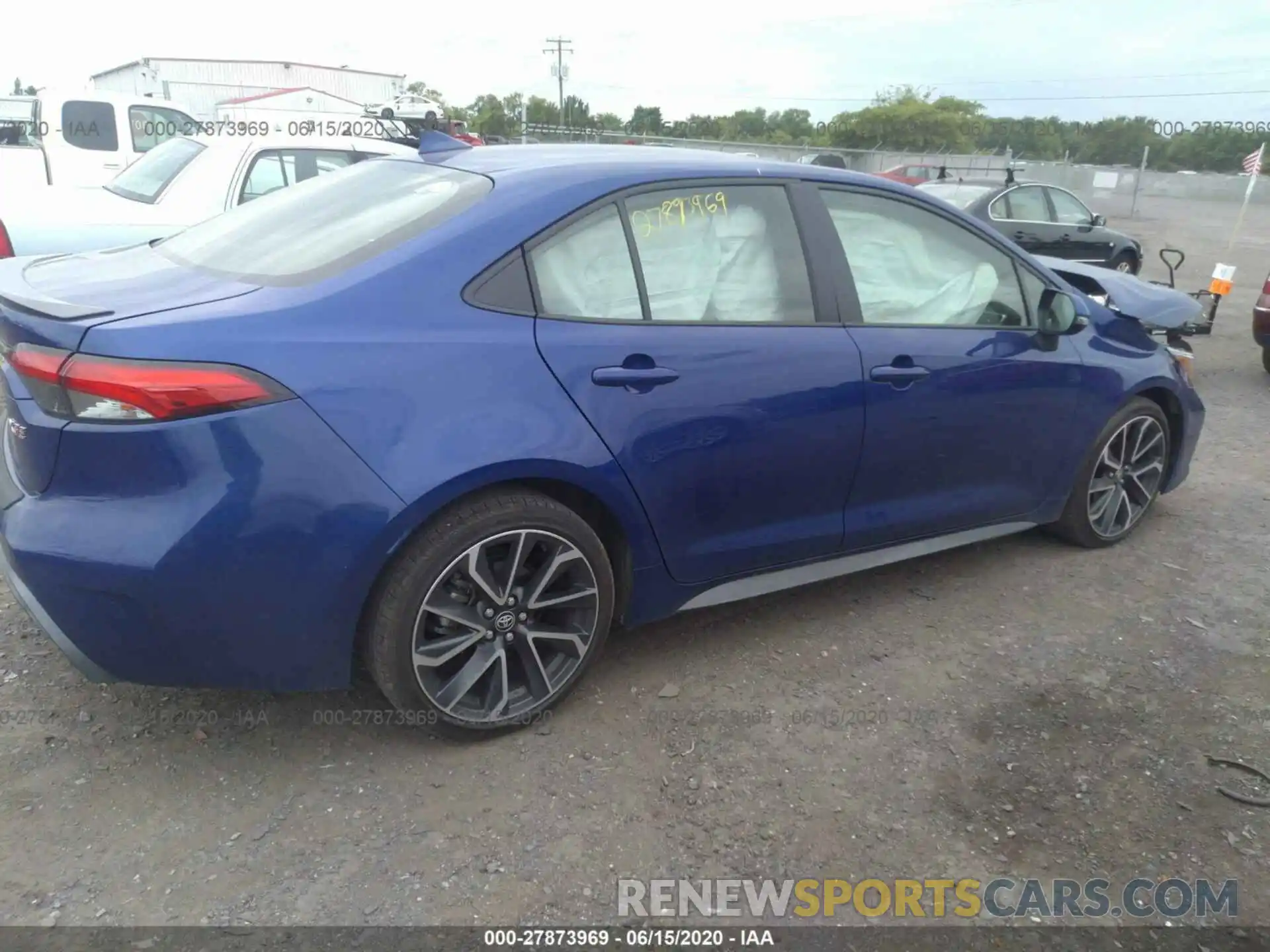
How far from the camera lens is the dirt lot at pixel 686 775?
233cm

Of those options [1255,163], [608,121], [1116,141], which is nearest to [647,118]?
[608,121]

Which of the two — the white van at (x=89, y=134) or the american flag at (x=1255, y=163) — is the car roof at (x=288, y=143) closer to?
the white van at (x=89, y=134)

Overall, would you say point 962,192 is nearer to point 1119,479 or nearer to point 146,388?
point 1119,479

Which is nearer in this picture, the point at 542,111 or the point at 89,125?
the point at 89,125

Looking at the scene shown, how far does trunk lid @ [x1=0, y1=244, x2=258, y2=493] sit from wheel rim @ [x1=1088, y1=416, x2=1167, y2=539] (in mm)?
3509

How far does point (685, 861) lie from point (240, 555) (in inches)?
52.2

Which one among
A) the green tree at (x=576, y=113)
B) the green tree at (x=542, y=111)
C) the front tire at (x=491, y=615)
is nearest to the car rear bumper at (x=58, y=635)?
the front tire at (x=491, y=615)

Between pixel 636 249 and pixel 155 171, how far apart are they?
5.26 m

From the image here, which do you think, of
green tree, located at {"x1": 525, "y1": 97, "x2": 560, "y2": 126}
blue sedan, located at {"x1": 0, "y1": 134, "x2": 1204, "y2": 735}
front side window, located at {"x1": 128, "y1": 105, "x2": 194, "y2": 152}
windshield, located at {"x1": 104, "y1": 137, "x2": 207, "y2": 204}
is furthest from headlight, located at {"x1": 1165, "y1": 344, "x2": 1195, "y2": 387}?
green tree, located at {"x1": 525, "y1": 97, "x2": 560, "y2": 126}

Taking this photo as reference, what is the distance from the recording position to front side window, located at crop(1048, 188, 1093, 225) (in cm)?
Result: 1223

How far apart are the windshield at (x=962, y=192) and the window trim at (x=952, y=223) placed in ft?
26.4

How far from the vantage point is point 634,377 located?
9.16 feet

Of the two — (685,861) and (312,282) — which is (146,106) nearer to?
(312,282)

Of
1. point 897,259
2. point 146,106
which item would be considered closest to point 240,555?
point 897,259
